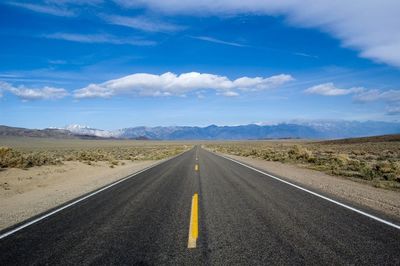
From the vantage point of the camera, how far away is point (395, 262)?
4469mm

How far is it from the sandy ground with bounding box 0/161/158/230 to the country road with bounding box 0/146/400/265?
4.01ft

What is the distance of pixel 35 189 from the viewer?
13828 millimetres

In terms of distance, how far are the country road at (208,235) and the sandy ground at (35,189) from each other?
1.22 metres

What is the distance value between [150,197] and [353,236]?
6125 millimetres

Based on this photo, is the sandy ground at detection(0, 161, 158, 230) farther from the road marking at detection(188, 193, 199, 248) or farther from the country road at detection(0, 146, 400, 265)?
the road marking at detection(188, 193, 199, 248)

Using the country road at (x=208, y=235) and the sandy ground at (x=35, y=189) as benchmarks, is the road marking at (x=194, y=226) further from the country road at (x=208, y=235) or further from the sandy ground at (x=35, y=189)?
the sandy ground at (x=35, y=189)

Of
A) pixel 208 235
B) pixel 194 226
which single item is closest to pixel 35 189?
pixel 194 226

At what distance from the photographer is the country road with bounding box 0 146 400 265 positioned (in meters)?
4.80

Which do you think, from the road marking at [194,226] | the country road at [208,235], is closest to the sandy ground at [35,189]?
the country road at [208,235]

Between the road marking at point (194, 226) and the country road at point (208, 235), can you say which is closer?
the country road at point (208, 235)

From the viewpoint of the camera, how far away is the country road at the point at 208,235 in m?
4.80

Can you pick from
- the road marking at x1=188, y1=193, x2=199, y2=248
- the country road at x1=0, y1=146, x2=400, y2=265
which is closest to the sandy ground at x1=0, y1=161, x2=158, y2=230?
the country road at x1=0, y1=146, x2=400, y2=265

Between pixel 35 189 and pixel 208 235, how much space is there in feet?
35.3

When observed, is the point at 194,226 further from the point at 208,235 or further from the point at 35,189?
the point at 35,189
